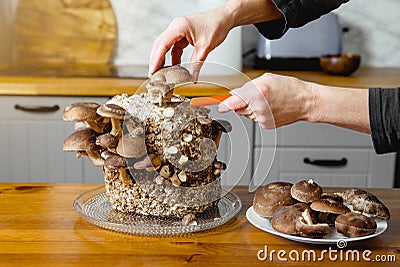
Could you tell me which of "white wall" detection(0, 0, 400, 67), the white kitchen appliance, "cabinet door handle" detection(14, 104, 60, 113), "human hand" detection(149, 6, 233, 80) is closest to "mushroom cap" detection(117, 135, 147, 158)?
"human hand" detection(149, 6, 233, 80)

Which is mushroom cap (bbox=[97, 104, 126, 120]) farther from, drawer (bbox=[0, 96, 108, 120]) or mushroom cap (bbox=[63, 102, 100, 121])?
drawer (bbox=[0, 96, 108, 120])

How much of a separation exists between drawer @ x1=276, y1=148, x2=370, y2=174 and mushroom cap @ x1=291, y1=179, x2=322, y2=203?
4.09ft

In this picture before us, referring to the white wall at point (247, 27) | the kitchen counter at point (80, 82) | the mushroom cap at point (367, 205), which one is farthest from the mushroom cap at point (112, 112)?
the white wall at point (247, 27)

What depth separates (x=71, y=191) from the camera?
138 centimetres

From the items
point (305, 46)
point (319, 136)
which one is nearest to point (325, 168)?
point (319, 136)

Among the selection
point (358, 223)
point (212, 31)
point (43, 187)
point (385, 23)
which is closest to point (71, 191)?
point (43, 187)

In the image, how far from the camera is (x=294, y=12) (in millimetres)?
1476

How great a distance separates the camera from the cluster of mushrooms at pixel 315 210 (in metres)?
1.04

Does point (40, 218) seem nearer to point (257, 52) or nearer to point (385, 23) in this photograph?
point (257, 52)

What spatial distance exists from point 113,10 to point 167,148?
1.85 m

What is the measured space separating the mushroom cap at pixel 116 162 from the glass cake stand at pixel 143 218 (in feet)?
0.33

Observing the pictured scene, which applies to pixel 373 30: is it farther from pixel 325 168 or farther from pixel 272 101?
pixel 272 101

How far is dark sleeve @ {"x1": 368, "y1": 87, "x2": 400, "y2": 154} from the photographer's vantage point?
1105 mm

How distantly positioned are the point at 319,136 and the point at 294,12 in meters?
0.95
